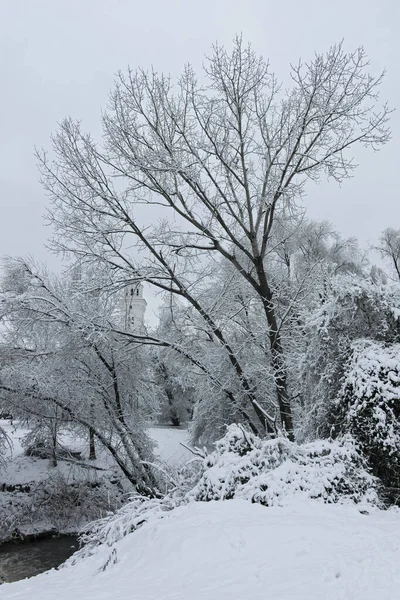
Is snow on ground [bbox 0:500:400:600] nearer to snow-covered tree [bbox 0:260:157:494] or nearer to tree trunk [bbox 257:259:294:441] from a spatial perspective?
tree trunk [bbox 257:259:294:441]

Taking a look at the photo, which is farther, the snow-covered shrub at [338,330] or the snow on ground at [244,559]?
the snow-covered shrub at [338,330]

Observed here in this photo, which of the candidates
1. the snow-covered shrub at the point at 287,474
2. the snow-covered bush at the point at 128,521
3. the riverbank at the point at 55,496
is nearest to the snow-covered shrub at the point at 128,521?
the snow-covered bush at the point at 128,521

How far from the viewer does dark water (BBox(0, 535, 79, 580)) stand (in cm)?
1076

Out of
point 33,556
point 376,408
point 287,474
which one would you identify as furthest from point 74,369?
point 376,408

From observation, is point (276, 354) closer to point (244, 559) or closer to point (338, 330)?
point (338, 330)

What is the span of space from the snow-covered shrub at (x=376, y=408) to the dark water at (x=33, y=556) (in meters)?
8.99

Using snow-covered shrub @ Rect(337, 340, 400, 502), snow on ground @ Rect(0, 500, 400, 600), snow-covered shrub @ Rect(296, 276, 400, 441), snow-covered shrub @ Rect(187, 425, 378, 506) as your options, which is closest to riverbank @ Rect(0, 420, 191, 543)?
snow-covered shrub @ Rect(296, 276, 400, 441)

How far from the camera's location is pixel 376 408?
18.0 ft

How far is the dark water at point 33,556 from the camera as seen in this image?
10.8 m

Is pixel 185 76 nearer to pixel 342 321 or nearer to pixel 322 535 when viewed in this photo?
pixel 342 321

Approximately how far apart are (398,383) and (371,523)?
6.12ft

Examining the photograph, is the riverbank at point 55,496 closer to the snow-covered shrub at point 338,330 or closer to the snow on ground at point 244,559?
the snow-covered shrub at point 338,330

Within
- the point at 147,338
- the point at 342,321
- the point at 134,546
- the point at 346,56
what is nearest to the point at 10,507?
the point at 147,338

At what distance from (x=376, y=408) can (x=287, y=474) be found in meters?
1.43
